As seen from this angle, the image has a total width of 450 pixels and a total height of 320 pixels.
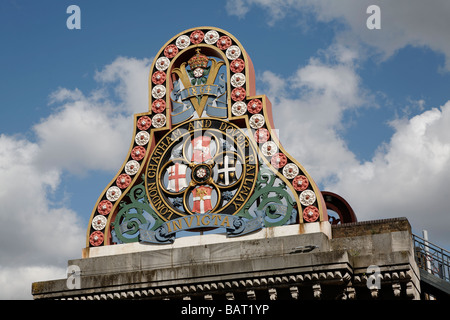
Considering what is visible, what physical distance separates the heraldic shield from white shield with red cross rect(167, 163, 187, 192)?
0.04 metres

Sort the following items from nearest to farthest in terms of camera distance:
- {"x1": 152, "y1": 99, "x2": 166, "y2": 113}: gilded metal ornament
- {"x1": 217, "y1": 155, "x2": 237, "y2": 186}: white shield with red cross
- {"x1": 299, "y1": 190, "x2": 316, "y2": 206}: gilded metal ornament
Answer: {"x1": 299, "y1": 190, "x2": 316, "y2": 206}: gilded metal ornament, {"x1": 217, "y1": 155, "x2": 237, "y2": 186}: white shield with red cross, {"x1": 152, "y1": 99, "x2": 166, "y2": 113}: gilded metal ornament

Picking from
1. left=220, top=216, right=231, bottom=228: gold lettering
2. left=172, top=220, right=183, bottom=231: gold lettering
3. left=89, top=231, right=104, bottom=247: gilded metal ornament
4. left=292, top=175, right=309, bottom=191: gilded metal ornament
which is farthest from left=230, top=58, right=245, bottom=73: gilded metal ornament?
left=89, top=231, right=104, bottom=247: gilded metal ornament

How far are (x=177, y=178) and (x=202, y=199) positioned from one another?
4.59ft

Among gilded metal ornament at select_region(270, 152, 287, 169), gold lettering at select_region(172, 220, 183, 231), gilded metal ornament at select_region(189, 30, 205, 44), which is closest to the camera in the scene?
gilded metal ornament at select_region(270, 152, 287, 169)

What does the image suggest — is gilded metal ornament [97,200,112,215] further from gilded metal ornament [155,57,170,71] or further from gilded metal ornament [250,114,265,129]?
gilded metal ornament [250,114,265,129]

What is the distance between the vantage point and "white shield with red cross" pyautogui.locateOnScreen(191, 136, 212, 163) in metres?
29.9

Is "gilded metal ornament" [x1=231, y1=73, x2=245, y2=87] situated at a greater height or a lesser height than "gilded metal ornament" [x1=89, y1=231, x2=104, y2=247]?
greater

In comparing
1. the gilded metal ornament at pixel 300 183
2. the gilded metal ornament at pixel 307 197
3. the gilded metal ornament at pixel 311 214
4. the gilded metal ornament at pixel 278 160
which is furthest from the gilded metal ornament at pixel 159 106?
the gilded metal ornament at pixel 311 214

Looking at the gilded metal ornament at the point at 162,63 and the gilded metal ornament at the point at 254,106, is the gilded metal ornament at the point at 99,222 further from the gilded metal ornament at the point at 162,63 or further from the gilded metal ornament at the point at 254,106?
the gilded metal ornament at the point at 254,106

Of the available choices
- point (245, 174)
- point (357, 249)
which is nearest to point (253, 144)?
point (245, 174)

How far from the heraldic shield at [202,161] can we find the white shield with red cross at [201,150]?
0.04 m

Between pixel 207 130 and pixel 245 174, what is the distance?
8.04 ft

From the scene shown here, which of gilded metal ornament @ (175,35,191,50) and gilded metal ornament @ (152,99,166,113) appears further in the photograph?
gilded metal ornament @ (175,35,191,50)
